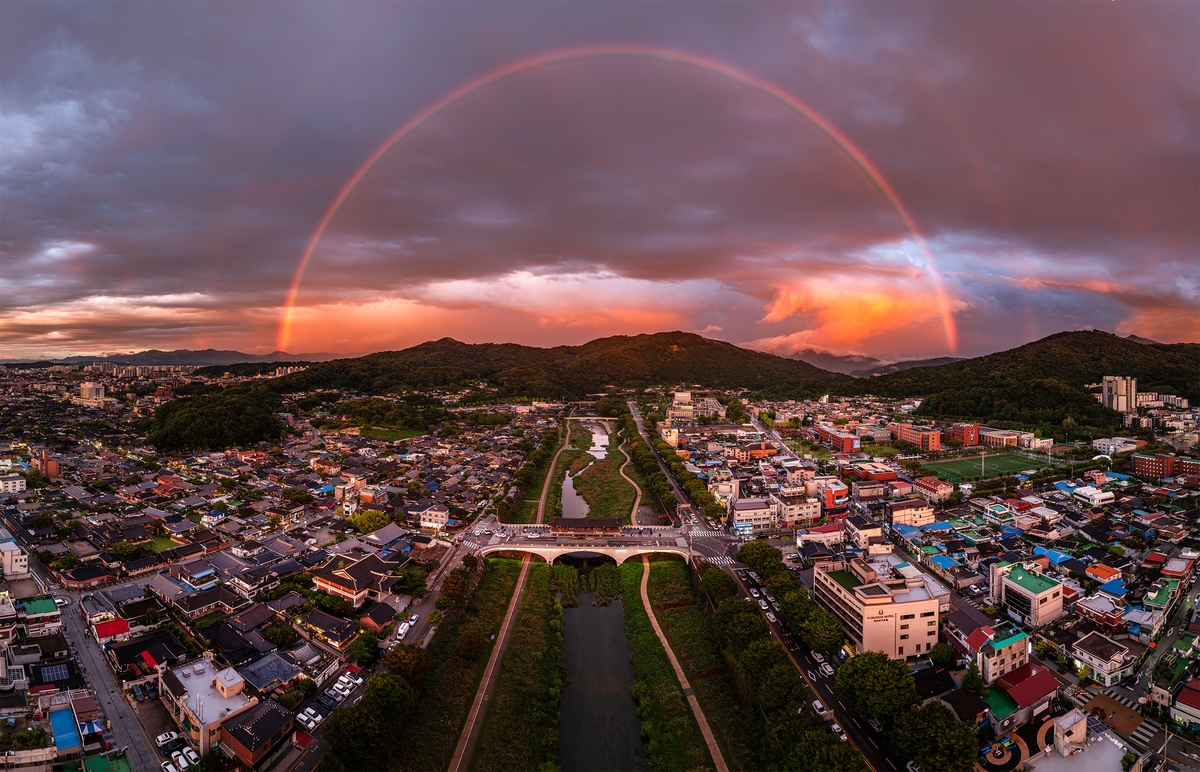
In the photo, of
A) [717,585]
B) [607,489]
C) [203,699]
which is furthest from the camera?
[607,489]

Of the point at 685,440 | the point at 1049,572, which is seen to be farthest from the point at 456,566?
the point at 685,440

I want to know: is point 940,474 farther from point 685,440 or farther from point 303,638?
point 303,638

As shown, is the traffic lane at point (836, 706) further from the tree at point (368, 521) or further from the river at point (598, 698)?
the tree at point (368, 521)

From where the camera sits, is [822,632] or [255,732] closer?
[255,732]

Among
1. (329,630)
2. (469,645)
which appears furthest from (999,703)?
(329,630)

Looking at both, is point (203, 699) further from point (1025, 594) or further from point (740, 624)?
point (1025, 594)

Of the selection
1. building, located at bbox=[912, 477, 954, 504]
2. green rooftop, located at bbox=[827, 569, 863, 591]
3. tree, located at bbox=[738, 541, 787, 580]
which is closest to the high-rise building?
building, located at bbox=[912, 477, 954, 504]

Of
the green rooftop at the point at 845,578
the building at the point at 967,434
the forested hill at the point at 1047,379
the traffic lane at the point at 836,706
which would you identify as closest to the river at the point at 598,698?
the traffic lane at the point at 836,706
